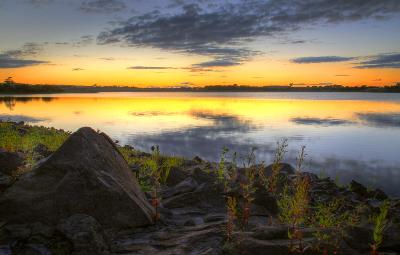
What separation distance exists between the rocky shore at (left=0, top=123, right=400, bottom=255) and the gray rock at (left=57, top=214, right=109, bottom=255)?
14 millimetres

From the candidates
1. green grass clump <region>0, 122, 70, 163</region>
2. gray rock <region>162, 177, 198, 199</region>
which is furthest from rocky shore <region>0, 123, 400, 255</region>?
green grass clump <region>0, 122, 70, 163</region>

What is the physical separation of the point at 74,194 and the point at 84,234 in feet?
3.92

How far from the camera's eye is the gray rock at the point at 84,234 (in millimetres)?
5148

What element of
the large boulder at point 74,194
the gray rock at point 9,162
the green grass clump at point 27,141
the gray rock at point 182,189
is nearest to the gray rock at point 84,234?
the large boulder at point 74,194

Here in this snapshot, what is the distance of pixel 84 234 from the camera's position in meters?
5.29

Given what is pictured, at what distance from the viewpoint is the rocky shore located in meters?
5.34

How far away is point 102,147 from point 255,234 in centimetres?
350

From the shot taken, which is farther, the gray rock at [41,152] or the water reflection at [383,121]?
the water reflection at [383,121]

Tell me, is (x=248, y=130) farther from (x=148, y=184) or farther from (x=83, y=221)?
(x=83, y=221)

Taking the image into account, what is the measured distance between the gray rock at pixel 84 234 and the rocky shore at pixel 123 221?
0.01m

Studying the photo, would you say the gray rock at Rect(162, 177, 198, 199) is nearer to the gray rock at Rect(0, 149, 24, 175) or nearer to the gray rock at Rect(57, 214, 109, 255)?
the gray rock at Rect(57, 214, 109, 255)

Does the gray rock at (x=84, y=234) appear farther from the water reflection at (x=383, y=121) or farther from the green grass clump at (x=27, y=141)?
the water reflection at (x=383, y=121)

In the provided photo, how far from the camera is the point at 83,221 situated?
218 inches

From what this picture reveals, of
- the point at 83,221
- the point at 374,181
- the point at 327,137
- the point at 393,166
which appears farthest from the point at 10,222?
the point at 327,137
